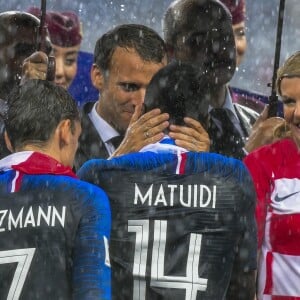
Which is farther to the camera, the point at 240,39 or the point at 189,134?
the point at 240,39

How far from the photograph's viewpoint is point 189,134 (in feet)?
14.9

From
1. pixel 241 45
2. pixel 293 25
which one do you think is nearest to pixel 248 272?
pixel 241 45

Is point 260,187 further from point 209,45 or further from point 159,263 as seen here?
point 209,45

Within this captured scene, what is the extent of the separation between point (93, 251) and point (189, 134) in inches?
21.5

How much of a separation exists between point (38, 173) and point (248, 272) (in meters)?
0.83

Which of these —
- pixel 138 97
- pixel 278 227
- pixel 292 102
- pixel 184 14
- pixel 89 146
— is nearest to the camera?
pixel 278 227

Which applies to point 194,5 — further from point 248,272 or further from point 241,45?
point 248,272

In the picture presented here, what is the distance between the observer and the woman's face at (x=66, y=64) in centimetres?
723

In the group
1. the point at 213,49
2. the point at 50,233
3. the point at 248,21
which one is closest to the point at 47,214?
the point at 50,233

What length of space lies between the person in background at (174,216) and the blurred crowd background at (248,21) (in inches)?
133

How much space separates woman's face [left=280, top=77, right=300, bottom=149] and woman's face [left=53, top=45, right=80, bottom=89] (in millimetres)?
2150

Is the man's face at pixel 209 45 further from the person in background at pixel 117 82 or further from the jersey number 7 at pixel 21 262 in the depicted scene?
the jersey number 7 at pixel 21 262

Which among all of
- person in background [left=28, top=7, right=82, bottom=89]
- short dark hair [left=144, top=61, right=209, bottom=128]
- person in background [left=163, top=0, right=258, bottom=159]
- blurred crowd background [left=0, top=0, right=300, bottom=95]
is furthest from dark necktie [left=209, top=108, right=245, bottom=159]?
blurred crowd background [left=0, top=0, right=300, bottom=95]

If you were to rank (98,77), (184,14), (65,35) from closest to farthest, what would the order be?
Answer: 1. (98,77)
2. (184,14)
3. (65,35)
